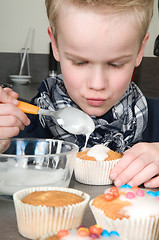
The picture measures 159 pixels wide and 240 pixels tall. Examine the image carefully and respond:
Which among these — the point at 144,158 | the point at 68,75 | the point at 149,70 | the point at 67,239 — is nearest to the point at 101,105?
the point at 68,75

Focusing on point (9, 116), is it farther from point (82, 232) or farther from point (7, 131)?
point (82, 232)

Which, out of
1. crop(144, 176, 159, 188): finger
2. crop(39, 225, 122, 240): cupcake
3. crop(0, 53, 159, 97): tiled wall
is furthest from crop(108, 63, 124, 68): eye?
crop(0, 53, 159, 97): tiled wall

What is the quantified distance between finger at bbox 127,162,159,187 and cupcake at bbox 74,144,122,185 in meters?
0.06

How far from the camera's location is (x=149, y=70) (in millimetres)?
2621

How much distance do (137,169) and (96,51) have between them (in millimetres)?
371

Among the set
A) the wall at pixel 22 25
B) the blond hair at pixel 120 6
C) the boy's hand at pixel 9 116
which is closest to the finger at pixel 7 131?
the boy's hand at pixel 9 116

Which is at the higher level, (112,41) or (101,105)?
(112,41)

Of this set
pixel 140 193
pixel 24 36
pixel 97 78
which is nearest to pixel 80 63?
pixel 97 78

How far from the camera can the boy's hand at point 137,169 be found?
0.84 metres

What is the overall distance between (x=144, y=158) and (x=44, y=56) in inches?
100

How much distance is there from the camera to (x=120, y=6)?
3.43 ft

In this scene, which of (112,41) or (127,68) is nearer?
(112,41)

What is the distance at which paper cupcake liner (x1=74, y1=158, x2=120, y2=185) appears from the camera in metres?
0.86

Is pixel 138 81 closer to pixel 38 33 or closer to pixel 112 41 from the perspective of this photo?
pixel 38 33
